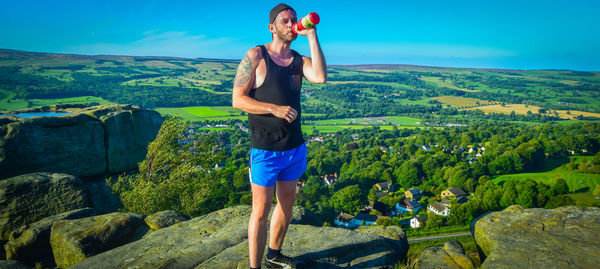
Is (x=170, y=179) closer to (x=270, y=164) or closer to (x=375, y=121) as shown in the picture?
(x=270, y=164)

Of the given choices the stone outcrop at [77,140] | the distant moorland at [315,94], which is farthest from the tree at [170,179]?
the distant moorland at [315,94]

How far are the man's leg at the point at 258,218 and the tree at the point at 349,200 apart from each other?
1593 inches

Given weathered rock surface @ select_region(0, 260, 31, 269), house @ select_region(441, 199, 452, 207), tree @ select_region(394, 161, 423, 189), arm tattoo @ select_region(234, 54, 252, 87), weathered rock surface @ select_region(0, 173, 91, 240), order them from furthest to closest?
tree @ select_region(394, 161, 423, 189) → house @ select_region(441, 199, 452, 207) → weathered rock surface @ select_region(0, 173, 91, 240) → weathered rock surface @ select_region(0, 260, 31, 269) → arm tattoo @ select_region(234, 54, 252, 87)

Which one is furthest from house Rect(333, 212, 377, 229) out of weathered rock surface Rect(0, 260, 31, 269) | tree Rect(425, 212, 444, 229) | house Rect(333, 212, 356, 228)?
weathered rock surface Rect(0, 260, 31, 269)

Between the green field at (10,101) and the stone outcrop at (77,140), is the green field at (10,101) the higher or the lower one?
the lower one

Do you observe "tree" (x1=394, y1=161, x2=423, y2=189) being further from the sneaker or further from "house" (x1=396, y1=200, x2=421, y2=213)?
the sneaker

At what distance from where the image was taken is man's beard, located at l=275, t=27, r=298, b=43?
11.0 ft

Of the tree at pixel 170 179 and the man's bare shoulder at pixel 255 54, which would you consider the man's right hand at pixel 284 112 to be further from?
the tree at pixel 170 179

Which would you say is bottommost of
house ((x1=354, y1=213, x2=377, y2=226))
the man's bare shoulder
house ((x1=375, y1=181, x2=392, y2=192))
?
house ((x1=375, y1=181, x2=392, y2=192))

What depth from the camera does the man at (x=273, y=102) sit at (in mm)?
3248

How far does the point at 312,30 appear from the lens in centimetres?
337

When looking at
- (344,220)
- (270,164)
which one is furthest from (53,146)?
(344,220)

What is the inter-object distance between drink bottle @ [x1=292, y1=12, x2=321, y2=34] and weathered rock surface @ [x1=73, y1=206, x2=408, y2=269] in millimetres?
3192

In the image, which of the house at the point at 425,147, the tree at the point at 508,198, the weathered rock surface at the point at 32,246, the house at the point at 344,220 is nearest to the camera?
the weathered rock surface at the point at 32,246
